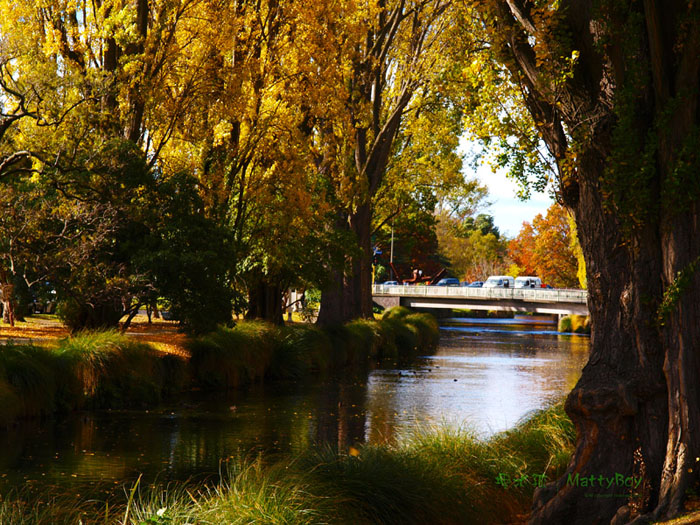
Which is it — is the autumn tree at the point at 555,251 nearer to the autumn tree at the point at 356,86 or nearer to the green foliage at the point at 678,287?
the autumn tree at the point at 356,86

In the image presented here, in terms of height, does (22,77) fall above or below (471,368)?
above

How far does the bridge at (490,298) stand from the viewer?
54.8 meters

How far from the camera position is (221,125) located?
22.4 m

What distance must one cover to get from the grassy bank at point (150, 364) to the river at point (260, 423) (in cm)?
54

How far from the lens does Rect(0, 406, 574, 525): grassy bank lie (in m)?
6.87

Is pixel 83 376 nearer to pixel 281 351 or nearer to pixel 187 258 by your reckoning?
pixel 187 258

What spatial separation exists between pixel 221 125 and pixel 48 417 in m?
9.62

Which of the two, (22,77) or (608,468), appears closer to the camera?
(608,468)

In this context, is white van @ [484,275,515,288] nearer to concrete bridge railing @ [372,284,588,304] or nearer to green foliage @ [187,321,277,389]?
concrete bridge railing @ [372,284,588,304]

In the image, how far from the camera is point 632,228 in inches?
316

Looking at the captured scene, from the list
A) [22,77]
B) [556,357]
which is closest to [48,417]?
[22,77]

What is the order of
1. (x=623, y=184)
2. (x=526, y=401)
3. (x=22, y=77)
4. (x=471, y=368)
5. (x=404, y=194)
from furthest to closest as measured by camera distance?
(x=404, y=194) → (x=471, y=368) → (x=526, y=401) → (x=22, y=77) → (x=623, y=184)

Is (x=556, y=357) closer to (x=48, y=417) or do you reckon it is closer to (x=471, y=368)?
(x=471, y=368)

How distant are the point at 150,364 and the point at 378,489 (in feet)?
36.7
